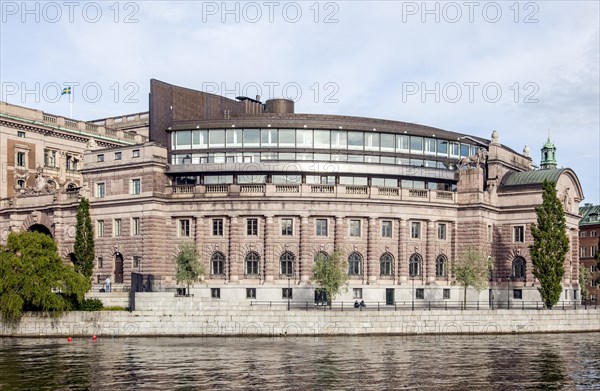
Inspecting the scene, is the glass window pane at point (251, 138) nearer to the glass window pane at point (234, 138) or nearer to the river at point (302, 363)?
the glass window pane at point (234, 138)

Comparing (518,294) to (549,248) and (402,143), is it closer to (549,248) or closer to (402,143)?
(549,248)

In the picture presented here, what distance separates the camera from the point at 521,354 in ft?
212

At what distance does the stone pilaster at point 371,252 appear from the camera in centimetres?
9412

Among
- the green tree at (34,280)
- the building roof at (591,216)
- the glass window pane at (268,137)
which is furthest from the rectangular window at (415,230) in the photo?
the building roof at (591,216)

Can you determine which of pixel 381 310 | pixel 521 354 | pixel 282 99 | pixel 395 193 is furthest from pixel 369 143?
pixel 521 354

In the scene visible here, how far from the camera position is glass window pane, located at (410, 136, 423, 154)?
104350mm

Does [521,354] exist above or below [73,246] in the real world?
below

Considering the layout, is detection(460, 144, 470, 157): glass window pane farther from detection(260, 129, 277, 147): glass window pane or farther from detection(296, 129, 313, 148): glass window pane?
detection(260, 129, 277, 147): glass window pane

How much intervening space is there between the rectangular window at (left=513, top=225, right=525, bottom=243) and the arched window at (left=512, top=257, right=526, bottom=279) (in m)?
2.17

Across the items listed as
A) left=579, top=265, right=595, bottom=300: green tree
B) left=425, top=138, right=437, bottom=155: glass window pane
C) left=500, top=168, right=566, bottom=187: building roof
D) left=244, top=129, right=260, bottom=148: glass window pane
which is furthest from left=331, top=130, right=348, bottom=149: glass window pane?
left=579, top=265, right=595, bottom=300: green tree

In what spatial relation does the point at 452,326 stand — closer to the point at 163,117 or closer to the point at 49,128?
the point at 163,117

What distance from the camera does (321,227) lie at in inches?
3708

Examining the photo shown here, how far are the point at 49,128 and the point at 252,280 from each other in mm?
47103

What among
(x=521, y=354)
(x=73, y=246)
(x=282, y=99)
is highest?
(x=282, y=99)
